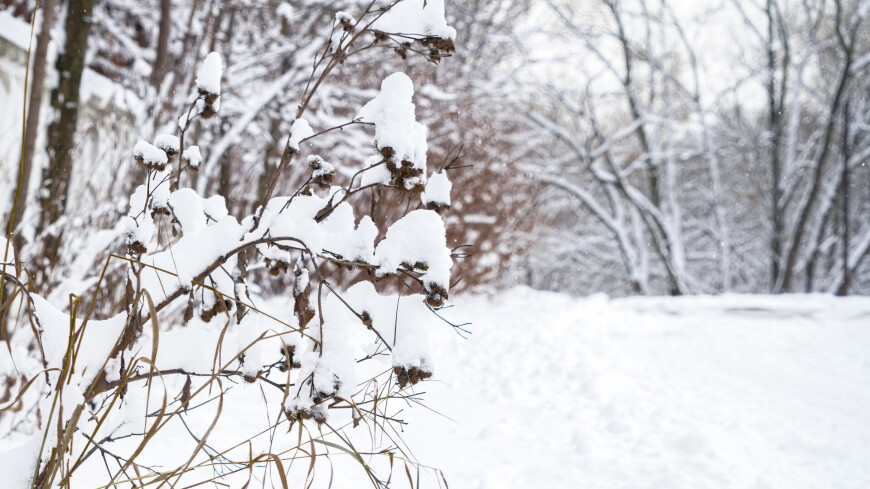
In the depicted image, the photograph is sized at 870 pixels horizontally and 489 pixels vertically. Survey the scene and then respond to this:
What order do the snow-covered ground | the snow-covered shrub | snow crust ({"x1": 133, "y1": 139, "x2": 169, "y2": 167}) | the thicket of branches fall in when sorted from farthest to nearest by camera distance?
the thicket of branches, the snow-covered ground, snow crust ({"x1": 133, "y1": 139, "x2": 169, "y2": 167}), the snow-covered shrub

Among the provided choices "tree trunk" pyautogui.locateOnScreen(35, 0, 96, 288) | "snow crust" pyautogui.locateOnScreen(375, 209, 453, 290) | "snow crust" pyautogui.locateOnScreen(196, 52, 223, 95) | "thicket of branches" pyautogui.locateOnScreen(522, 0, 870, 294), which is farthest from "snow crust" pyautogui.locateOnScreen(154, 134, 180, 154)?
"thicket of branches" pyautogui.locateOnScreen(522, 0, 870, 294)

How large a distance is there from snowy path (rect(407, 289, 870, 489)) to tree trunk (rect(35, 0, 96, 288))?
2163 mm

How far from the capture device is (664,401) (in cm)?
305

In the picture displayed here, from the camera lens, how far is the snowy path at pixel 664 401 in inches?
81.7

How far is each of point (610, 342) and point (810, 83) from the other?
1180 centimetres

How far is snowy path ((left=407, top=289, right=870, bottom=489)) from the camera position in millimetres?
2074

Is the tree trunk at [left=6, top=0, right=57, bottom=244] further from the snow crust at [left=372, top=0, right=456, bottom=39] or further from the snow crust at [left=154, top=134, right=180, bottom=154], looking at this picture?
the snow crust at [left=372, top=0, right=456, bottom=39]

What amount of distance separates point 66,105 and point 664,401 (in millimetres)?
3606

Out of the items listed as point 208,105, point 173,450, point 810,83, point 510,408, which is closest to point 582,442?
point 510,408

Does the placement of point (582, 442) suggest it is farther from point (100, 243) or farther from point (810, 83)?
point (810, 83)

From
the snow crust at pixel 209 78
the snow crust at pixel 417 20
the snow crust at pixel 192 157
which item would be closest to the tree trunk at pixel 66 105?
the snow crust at pixel 192 157

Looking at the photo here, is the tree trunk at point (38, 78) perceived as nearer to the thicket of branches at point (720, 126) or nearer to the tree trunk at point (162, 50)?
the tree trunk at point (162, 50)

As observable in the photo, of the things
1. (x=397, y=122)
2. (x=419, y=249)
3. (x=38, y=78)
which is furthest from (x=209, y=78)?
(x=38, y=78)

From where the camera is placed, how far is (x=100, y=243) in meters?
2.44
